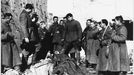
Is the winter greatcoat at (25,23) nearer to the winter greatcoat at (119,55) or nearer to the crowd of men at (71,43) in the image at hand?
the crowd of men at (71,43)

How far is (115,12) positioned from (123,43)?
9.60m

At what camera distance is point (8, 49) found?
11273 millimetres

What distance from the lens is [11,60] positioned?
449 inches

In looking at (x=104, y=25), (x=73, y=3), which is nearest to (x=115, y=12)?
(x=73, y=3)

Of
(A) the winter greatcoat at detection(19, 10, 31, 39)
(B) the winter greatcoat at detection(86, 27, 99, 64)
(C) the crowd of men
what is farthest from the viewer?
(B) the winter greatcoat at detection(86, 27, 99, 64)

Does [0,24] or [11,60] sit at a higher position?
[0,24]

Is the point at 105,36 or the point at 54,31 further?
the point at 54,31

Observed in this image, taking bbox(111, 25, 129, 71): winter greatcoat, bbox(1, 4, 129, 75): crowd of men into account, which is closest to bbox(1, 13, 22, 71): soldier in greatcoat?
bbox(1, 4, 129, 75): crowd of men

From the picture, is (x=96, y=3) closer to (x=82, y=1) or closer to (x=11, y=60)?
(x=82, y=1)

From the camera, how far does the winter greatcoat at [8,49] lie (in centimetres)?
1102

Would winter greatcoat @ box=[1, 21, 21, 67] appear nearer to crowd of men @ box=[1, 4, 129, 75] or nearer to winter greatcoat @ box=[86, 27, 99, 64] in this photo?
crowd of men @ box=[1, 4, 129, 75]

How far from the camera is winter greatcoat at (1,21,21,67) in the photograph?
36.1 ft

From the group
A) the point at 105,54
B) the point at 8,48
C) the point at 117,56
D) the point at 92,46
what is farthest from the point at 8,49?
the point at 92,46

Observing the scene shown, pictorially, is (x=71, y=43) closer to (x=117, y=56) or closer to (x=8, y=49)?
(x=117, y=56)
